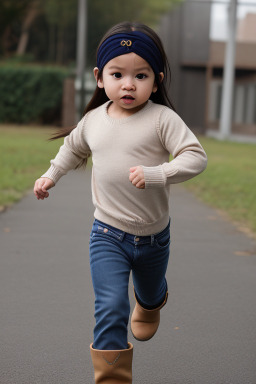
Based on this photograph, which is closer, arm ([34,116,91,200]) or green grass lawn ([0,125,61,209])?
arm ([34,116,91,200])

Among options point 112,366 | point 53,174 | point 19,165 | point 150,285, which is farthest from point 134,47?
point 19,165

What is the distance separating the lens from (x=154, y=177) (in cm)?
281

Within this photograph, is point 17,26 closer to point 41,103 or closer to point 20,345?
point 41,103

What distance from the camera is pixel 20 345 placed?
12.0 feet

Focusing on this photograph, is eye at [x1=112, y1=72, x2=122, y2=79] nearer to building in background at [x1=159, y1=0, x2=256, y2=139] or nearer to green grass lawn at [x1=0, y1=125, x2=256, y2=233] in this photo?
green grass lawn at [x1=0, y1=125, x2=256, y2=233]

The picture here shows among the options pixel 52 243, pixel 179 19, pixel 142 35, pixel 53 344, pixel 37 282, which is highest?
pixel 142 35

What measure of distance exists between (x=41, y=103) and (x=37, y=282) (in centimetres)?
2403

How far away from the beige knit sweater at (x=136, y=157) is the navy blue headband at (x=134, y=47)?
205mm

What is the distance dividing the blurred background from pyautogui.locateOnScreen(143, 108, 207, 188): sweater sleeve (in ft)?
13.8

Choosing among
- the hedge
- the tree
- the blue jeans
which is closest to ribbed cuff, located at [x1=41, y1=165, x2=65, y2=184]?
the blue jeans

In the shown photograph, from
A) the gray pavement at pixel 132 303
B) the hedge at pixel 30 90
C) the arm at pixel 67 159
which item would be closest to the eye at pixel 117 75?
the arm at pixel 67 159

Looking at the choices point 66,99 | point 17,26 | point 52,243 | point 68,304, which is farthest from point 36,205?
point 17,26

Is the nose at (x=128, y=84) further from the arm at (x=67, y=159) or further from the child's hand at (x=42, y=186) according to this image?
the child's hand at (x=42, y=186)

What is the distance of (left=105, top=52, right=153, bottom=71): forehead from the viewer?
3.00 meters
